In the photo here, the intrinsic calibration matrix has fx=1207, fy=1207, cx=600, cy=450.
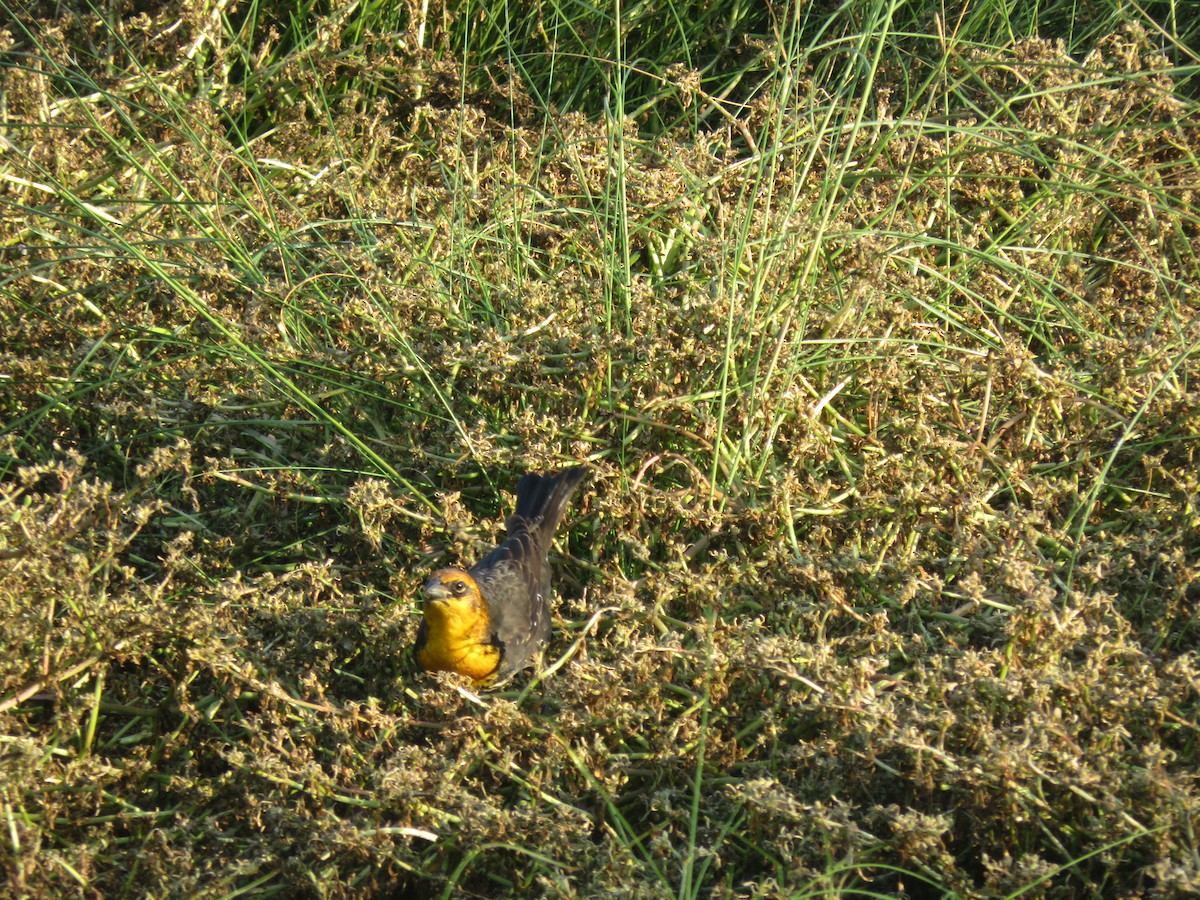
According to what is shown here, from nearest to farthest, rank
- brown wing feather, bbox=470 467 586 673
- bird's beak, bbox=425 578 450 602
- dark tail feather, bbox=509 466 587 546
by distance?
bird's beak, bbox=425 578 450 602 < brown wing feather, bbox=470 467 586 673 < dark tail feather, bbox=509 466 587 546

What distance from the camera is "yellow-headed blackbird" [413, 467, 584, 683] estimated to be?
3744 mm

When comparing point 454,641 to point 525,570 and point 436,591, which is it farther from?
point 525,570

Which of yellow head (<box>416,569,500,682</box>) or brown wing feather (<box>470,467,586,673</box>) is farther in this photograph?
brown wing feather (<box>470,467,586,673</box>)

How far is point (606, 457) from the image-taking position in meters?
4.33

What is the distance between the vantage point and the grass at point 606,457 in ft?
10.5

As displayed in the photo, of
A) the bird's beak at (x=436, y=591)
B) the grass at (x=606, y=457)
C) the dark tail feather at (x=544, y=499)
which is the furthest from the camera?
the dark tail feather at (x=544, y=499)

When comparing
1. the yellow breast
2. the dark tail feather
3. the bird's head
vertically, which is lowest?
the yellow breast

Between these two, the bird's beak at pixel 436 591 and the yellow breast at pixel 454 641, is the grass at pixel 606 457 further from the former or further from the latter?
the bird's beak at pixel 436 591

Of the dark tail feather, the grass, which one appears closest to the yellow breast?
the grass

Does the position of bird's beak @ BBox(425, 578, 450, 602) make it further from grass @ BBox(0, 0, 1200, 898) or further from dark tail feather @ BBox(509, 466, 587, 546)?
dark tail feather @ BBox(509, 466, 587, 546)

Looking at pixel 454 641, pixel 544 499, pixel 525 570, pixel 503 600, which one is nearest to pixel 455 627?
pixel 454 641

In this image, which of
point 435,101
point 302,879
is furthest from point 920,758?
point 435,101

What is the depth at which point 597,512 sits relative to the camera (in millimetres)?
4254

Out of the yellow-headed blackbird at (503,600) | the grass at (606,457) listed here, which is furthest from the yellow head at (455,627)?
the grass at (606,457)
